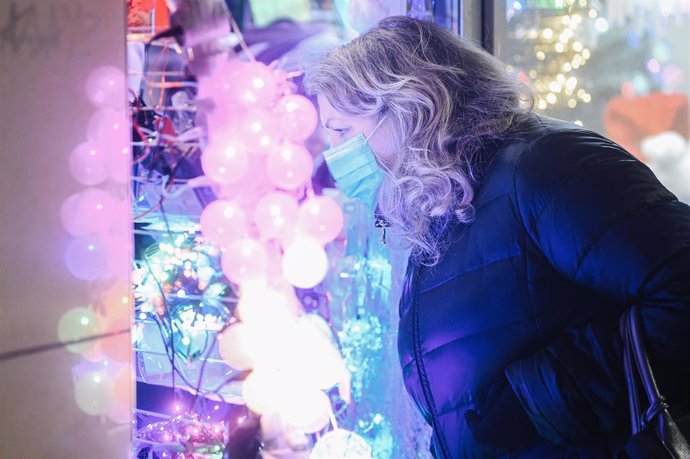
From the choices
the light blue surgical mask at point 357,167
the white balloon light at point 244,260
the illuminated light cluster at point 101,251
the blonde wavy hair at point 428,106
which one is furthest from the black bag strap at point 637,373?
the white balloon light at point 244,260

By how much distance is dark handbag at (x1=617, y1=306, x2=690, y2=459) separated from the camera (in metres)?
1.08

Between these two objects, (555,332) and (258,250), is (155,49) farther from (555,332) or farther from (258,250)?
(555,332)

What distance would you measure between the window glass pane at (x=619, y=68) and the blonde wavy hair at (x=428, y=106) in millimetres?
1730

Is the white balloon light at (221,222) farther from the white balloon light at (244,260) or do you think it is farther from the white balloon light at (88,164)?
the white balloon light at (88,164)

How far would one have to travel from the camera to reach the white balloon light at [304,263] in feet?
7.33

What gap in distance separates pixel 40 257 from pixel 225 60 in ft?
3.49

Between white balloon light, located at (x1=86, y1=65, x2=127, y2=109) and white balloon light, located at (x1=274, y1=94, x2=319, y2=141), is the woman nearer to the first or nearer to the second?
white balloon light, located at (x1=86, y1=65, x2=127, y2=109)

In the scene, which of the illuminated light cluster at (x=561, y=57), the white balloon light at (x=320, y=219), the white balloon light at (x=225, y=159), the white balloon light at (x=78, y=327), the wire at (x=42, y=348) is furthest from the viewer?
the illuminated light cluster at (x=561, y=57)

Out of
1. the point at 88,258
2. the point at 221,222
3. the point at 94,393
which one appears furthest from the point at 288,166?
the point at 94,393

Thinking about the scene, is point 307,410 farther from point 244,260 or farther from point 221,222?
point 221,222

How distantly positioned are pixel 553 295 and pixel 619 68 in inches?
133

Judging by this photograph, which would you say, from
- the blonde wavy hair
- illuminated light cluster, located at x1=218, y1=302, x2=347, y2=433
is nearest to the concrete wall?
the blonde wavy hair

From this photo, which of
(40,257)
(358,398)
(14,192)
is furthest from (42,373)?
(358,398)

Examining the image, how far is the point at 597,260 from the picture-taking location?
1.11 m
